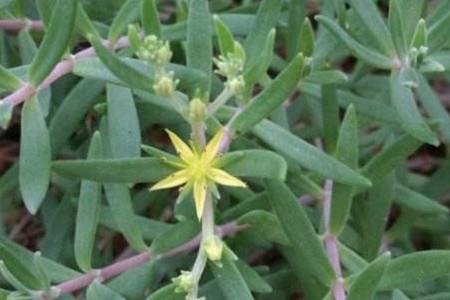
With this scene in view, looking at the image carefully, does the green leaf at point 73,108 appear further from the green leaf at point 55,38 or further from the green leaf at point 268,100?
the green leaf at point 268,100

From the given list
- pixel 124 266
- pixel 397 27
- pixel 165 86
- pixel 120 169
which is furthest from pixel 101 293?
pixel 397 27

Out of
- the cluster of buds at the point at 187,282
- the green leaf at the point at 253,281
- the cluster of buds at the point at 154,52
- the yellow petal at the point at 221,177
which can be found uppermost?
the cluster of buds at the point at 154,52

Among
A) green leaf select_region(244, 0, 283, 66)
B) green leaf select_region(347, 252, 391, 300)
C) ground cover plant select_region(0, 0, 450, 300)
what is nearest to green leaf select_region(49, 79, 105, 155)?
ground cover plant select_region(0, 0, 450, 300)

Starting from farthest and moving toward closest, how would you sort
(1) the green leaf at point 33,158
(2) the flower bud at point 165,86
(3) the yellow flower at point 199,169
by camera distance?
(1) the green leaf at point 33,158 → (3) the yellow flower at point 199,169 → (2) the flower bud at point 165,86

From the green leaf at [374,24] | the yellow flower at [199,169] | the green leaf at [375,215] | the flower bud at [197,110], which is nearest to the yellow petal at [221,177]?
the yellow flower at [199,169]

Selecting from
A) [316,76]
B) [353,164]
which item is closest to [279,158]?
[353,164]

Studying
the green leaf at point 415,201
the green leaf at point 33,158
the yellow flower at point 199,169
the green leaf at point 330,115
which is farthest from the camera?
the green leaf at point 415,201

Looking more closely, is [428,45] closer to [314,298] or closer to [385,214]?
[385,214]
